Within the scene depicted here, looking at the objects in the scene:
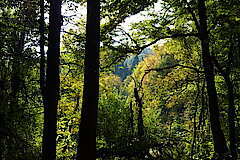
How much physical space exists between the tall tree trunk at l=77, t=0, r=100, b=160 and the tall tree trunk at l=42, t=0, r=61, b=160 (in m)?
1.53

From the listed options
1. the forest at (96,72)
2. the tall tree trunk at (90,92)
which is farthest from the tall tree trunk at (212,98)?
the tall tree trunk at (90,92)

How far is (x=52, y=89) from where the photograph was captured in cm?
585

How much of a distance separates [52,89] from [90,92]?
1.69 m


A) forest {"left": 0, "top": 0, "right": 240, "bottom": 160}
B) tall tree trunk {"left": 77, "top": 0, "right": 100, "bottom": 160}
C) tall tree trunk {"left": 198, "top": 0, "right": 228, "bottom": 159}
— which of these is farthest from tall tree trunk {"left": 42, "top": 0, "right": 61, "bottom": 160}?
tall tree trunk {"left": 198, "top": 0, "right": 228, "bottom": 159}

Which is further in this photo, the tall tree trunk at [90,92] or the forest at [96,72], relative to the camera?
the tall tree trunk at [90,92]

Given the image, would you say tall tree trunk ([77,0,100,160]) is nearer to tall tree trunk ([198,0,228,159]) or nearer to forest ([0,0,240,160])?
forest ([0,0,240,160])

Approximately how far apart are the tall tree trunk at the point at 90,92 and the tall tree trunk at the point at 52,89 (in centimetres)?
153

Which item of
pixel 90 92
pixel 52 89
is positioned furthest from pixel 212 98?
pixel 52 89

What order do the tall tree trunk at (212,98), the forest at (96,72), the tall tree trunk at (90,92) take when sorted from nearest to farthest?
the forest at (96,72) < the tall tree trunk at (90,92) < the tall tree trunk at (212,98)

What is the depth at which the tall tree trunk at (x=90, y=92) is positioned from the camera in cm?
441

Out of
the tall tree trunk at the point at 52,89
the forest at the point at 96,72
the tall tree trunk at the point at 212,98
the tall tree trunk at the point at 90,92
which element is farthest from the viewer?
the tall tree trunk at the point at 212,98

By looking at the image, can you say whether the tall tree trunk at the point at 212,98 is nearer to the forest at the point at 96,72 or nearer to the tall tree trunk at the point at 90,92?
the forest at the point at 96,72

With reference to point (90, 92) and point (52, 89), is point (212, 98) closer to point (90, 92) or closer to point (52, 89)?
point (90, 92)

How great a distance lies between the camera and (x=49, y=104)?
578cm
